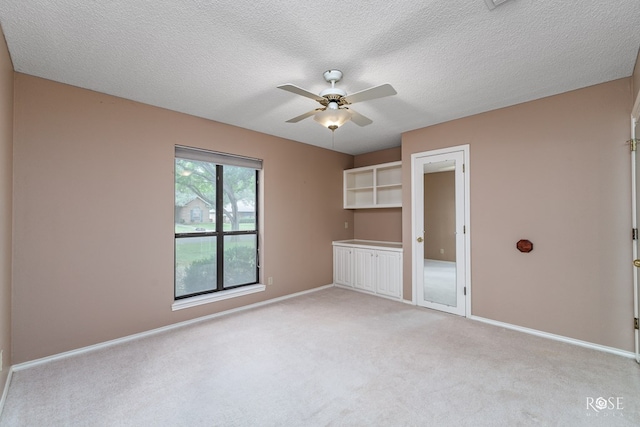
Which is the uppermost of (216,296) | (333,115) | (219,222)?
(333,115)

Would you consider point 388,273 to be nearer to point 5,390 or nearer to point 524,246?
point 524,246

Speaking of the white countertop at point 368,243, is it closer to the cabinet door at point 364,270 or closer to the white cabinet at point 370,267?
the white cabinet at point 370,267

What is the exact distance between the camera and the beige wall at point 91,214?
97.7 inches

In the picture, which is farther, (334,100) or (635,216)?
(635,216)

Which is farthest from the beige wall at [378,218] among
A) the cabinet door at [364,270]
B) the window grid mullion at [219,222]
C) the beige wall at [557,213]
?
the window grid mullion at [219,222]

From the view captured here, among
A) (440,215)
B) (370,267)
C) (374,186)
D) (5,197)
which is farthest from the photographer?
(374,186)

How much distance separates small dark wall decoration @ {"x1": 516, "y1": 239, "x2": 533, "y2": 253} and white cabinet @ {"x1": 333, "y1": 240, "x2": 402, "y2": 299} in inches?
60.7

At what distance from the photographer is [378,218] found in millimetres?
5371

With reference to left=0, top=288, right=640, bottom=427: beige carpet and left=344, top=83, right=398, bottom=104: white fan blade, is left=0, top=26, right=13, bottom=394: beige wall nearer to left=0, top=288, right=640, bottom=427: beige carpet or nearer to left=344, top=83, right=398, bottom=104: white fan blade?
left=0, top=288, right=640, bottom=427: beige carpet

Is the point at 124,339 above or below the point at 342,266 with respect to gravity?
below

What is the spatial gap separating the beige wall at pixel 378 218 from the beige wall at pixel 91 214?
2.66m

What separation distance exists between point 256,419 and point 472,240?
303 cm

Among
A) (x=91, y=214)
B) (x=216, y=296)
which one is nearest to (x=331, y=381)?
(x=216, y=296)

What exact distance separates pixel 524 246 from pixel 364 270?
2318mm
